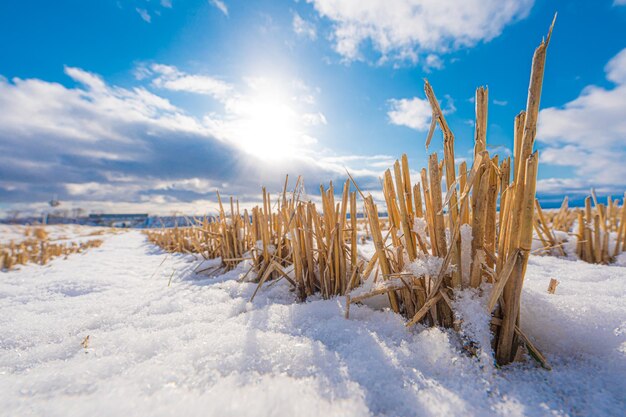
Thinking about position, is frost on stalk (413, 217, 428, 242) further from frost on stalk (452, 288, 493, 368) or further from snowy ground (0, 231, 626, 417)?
snowy ground (0, 231, 626, 417)

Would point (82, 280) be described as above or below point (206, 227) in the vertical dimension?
below

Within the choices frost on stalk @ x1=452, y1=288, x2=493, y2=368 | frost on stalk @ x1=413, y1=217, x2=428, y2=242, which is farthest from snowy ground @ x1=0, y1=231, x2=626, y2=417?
frost on stalk @ x1=413, y1=217, x2=428, y2=242

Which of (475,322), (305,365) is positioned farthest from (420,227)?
(305,365)

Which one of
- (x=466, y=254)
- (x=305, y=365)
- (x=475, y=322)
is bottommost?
(x=305, y=365)

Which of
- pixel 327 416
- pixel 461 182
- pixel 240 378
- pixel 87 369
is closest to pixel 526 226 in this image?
pixel 461 182

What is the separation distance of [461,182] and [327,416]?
0.87 meters

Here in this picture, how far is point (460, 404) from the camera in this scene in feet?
2.27

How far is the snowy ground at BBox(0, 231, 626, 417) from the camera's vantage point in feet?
2.31

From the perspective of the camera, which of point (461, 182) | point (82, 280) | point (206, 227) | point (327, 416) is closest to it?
point (327, 416)

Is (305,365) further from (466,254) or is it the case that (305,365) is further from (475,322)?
(466,254)

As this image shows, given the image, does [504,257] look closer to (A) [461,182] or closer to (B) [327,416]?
(A) [461,182]

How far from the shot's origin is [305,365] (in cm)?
87

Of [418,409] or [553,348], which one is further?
[553,348]

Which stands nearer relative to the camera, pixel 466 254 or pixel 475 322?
pixel 475 322
